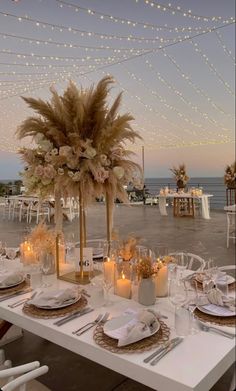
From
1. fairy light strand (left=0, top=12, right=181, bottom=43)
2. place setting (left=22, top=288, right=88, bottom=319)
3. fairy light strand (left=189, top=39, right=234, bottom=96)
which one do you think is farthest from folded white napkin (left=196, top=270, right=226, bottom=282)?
fairy light strand (left=189, top=39, right=234, bottom=96)

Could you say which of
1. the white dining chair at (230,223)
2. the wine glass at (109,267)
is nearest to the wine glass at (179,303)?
the wine glass at (109,267)

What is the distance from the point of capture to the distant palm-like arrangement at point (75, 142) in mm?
1569

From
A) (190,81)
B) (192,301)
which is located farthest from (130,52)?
(192,301)

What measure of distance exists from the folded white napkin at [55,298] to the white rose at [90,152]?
2.07 ft

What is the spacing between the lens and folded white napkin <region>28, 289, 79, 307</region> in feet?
4.58

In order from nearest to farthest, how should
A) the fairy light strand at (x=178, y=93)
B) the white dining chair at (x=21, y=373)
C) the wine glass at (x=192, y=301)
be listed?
the white dining chair at (x=21, y=373), the wine glass at (x=192, y=301), the fairy light strand at (x=178, y=93)

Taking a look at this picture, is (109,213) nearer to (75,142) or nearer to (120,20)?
(75,142)

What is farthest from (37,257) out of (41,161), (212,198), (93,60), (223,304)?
(212,198)

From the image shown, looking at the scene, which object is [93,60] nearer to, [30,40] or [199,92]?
[30,40]

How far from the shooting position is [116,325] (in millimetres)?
1187

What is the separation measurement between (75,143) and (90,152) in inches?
3.5

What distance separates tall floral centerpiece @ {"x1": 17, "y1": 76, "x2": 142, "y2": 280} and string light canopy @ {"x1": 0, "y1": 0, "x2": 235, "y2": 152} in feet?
0.39

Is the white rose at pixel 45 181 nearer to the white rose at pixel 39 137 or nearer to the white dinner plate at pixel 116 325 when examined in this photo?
the white rose at pixel 39 137

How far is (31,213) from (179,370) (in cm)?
800
